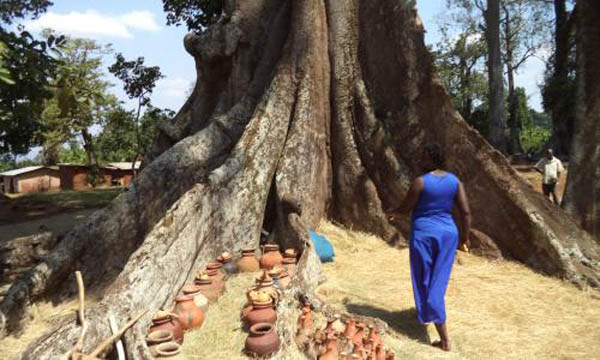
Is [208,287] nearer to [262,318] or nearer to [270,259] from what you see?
[270,259]

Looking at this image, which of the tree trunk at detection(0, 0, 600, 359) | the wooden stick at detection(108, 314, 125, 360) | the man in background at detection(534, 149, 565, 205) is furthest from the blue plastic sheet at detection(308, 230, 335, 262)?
the man in background at detection(534, 149, 565, 205)

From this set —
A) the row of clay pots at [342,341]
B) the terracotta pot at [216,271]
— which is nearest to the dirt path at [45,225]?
the terracotta pot at [216,271]

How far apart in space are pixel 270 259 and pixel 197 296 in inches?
49.3

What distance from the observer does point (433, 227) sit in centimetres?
367

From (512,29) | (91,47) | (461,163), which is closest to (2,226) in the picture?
(461,163)

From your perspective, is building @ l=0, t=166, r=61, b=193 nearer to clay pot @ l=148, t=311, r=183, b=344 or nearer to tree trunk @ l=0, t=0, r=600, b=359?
tree trunk @ l=0, t=0, r=600, b=359

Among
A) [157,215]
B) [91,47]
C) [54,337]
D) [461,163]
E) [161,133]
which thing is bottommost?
[54,337]

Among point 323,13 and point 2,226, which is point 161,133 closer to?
point 323,13

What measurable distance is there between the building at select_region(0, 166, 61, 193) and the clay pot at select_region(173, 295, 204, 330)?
28592 mm

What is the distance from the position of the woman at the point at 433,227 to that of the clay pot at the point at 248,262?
227 centimetres

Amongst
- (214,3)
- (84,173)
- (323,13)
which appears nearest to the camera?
(323,13)

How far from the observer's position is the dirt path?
11170mm

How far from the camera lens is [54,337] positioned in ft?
9.69

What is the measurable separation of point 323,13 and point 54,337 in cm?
634
